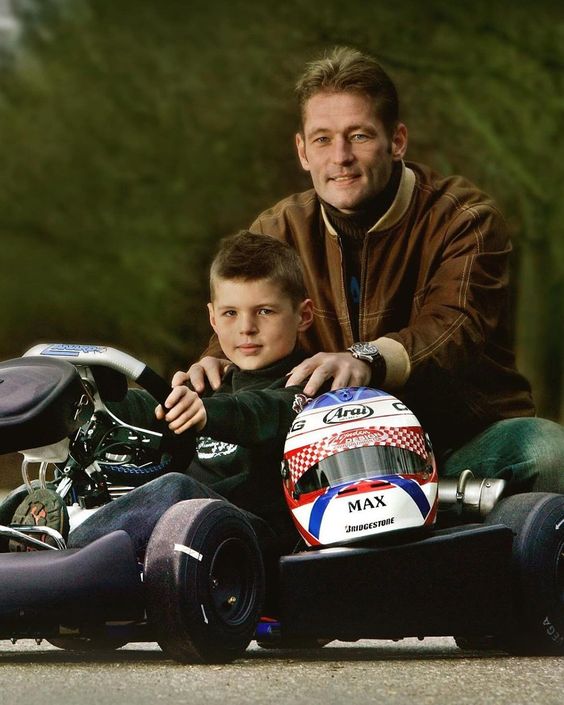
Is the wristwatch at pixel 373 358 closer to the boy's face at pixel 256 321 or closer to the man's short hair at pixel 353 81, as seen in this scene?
the boy's face at pixel 256 321

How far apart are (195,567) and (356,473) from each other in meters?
0.51

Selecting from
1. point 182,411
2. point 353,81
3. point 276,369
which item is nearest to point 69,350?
point 182,411

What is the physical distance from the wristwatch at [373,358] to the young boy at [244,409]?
21cm

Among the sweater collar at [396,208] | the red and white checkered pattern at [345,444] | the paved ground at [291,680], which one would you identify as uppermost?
the sweater collar at [396,208]

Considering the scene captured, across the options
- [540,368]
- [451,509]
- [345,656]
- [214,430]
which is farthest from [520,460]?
[540,368]

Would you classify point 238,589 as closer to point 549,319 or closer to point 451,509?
point 451,509

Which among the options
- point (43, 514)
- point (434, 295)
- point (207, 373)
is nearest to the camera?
point (43, 514)

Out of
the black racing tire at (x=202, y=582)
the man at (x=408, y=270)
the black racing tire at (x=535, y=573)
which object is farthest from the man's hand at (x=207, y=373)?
the black racing tire at (x=535, y=573)

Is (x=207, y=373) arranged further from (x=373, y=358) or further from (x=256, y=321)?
(x=373, y=358)

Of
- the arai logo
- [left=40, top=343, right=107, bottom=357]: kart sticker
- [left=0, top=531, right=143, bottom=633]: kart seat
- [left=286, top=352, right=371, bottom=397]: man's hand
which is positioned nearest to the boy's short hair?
[left=286, top=352, right=371, bottom=397]: man's hand

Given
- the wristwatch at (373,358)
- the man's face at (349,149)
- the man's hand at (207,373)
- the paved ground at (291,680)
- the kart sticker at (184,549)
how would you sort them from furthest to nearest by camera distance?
the man's face at (349,149) → the man's hand at (207,373) → the wristwatch at (373,358) → the kart sticker at (184,549) → the paved ground at (291,680)

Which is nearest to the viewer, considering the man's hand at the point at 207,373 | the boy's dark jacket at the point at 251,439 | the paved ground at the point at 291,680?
the paved ground at the point at 291,680

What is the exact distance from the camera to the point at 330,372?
182 inches

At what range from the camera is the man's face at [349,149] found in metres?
5.25
